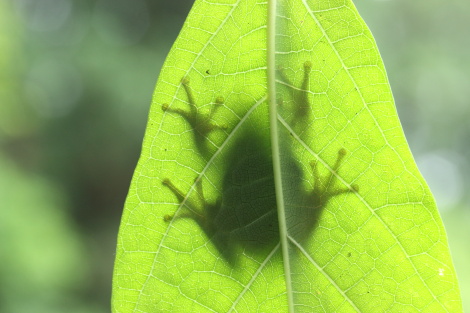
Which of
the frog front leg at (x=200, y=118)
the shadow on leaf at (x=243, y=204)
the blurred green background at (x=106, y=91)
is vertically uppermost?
the blurred green background at (x=106, y=91)

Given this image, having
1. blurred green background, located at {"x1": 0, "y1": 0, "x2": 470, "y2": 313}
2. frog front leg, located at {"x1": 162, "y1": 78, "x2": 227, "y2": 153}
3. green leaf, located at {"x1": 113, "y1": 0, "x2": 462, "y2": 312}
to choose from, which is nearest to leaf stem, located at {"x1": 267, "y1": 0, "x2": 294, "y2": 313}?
green leaf, located at {"x1": 113, "y1": 0, "x2": 462, "y2": 312}

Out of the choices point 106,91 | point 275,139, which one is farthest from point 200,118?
point 106,91

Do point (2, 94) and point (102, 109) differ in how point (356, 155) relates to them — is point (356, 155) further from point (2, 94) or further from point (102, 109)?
point (102, 109)

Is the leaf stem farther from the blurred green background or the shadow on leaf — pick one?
the blurred green background

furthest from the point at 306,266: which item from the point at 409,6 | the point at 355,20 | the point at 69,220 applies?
the point at 409,6

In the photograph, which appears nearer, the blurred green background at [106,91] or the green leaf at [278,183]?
the green leaf at [278,183]

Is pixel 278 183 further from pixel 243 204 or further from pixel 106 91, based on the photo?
pixel 106 91

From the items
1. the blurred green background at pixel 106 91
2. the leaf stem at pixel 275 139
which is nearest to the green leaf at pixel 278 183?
the leaf stem at pixel 275 139

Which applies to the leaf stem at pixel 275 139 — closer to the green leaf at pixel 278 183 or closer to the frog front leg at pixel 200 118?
the green leaf at pixel 278 183
